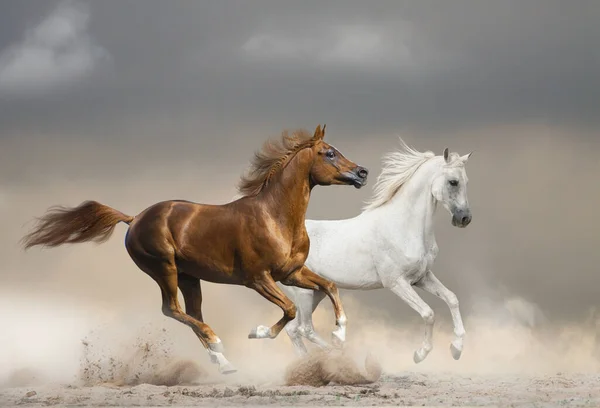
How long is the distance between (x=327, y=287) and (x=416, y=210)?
90.4 inches

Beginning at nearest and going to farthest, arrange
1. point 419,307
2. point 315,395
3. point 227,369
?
point 315,395 → point 227,369 → point 419,307

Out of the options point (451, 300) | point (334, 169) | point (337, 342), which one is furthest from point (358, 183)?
point (451, 300)

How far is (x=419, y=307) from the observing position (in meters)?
14.7

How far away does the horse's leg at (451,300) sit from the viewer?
1469cm

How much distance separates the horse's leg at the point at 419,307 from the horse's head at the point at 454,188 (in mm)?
914

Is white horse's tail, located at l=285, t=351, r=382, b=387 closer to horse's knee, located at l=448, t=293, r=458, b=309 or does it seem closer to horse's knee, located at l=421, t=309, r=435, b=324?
horse's knee, located at l=421, t=309, r=435, b=324

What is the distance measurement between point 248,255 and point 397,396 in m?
2.00

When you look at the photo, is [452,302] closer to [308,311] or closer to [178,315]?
[308,311]

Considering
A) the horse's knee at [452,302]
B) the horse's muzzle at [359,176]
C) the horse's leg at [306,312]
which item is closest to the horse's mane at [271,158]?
the horse's muzzle at [359,176]

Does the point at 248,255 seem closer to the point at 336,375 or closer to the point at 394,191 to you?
the point at 336,375

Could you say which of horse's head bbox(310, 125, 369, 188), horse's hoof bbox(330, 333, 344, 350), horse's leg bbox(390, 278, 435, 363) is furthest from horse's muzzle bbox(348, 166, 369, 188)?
horse's leg bbox(390, 278, 435, 363)

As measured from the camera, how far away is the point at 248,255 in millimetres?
12820

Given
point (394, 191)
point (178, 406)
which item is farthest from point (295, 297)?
point (178, 406)

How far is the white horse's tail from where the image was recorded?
43.8 feet
